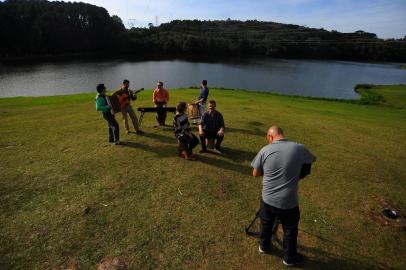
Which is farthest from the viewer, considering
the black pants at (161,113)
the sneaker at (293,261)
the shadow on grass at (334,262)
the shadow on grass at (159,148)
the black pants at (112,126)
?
the black pants at (161,113)

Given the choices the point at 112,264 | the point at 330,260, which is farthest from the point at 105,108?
the point at 330,260

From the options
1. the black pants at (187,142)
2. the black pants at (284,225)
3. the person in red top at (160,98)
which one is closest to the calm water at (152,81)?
the person in red top at (160,98)

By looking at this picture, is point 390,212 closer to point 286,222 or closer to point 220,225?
point 286,222

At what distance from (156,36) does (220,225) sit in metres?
138

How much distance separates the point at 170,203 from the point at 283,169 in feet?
12.8

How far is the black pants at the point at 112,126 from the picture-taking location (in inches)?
487

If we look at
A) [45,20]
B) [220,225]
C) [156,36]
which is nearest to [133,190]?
[220,225]

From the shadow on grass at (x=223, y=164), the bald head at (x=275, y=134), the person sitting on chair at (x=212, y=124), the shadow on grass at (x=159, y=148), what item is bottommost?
the shadow on grass at (x=223, y=164)

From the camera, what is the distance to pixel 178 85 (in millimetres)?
58375

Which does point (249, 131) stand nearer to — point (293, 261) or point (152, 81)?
point (293, 261)

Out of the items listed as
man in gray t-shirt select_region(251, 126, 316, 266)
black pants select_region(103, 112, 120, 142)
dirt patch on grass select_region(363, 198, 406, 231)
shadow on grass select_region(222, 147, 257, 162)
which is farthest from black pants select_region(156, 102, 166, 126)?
dirt patch on grass select_region(363, 198, 406, 231)

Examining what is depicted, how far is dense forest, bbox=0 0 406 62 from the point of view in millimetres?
104000

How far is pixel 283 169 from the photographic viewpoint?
5879 millimetres

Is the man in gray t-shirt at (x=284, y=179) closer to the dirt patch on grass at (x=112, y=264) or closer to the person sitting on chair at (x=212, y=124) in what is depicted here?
the dirt patch on grass at (x=112, y=264)
